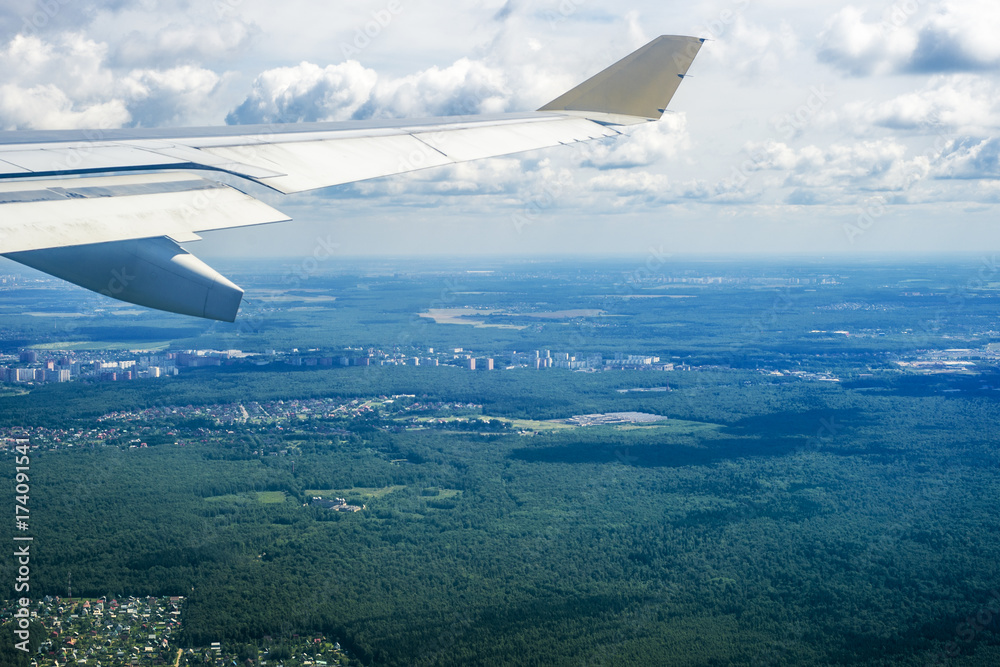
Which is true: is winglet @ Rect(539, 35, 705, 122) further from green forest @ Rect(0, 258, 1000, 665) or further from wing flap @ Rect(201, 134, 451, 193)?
green forest @ Rect(0, 258, 1000, 665)

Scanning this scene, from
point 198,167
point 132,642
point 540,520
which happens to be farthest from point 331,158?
point 540,520

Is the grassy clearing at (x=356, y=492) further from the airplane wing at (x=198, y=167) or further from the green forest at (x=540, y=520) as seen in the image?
the airplane wing at (x=198, y=167)

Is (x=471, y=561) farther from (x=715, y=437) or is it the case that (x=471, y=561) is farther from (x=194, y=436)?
(x=715, y=437)

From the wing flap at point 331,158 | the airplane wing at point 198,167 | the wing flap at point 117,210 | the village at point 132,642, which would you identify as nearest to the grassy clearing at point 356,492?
the village at point 132,642

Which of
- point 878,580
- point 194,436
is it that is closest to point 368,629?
point 878,580

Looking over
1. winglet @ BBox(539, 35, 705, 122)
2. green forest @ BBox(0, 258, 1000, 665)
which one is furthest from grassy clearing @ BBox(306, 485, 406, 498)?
winglet @ BBox(539, 35, 705, 122)

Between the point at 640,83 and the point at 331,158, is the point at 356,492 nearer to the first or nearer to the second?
the point at 640,83

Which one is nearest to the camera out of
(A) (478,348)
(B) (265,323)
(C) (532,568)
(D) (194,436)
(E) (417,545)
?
(C) (532,568)
